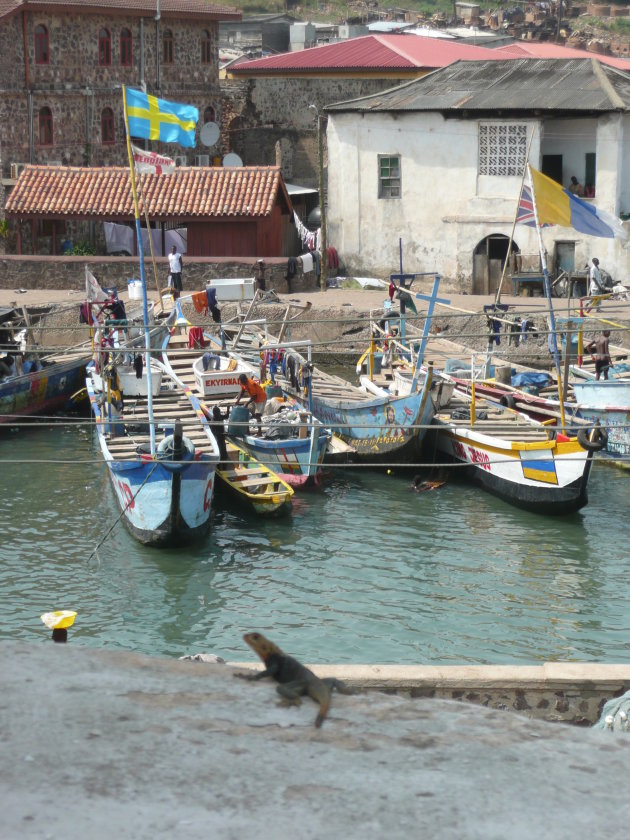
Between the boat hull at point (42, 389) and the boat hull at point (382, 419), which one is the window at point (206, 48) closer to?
the boat hull at point (42, 389)

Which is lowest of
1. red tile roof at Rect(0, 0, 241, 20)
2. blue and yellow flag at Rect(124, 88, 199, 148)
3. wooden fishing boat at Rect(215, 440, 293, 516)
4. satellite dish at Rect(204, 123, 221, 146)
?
wooden fishing boat at Rect(215, 440, 293, 516)

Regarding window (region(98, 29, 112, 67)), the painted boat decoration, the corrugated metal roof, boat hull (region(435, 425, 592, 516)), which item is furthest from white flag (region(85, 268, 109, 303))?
window (region(98, 29, 112, 67))

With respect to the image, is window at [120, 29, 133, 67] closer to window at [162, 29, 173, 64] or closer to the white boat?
window at [162, 29, 173, 64]

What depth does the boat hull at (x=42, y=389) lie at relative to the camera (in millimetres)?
25281

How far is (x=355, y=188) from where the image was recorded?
36.0 meters

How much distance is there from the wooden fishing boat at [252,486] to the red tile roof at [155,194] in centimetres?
1662

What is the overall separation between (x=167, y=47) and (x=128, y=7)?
2.40 meters

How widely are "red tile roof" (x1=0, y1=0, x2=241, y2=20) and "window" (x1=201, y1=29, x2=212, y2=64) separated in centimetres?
64

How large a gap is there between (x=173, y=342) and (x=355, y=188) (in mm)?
11799

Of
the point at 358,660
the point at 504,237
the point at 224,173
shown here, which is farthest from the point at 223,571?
the point at 224,173

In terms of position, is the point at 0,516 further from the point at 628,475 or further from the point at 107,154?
the point at 107,154

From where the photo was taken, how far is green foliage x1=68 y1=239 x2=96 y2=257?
37219mm

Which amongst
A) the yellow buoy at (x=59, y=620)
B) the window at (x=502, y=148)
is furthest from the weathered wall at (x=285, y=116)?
the yellow buoy at (x=59, y=620)

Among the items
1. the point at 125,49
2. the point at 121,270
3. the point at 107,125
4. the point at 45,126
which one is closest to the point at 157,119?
the point at 121,270
